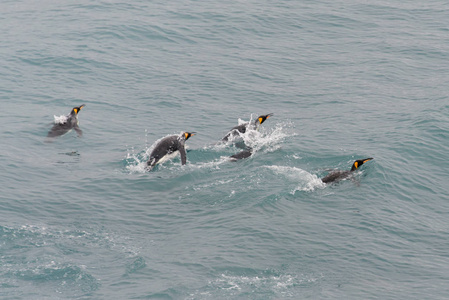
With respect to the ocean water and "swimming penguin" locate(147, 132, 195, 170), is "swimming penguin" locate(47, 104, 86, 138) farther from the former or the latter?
"swimming penguin" locate(147, 132, 195, 170)

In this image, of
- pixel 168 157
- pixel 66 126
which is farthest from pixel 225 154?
pixel 66 126

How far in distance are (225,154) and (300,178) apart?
3721 millimetres

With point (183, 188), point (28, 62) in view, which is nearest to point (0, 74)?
point (28, 62)

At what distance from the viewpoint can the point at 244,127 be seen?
2648 cm

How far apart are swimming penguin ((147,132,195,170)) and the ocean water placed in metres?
0.40

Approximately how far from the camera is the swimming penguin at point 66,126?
1037 inches

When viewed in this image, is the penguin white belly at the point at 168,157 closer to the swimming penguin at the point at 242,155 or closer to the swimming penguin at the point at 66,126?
the swimming penguin at the point at 242,155

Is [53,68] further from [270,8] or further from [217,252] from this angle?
[217,252]

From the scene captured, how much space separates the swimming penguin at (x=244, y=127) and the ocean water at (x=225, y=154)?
2.02 ft

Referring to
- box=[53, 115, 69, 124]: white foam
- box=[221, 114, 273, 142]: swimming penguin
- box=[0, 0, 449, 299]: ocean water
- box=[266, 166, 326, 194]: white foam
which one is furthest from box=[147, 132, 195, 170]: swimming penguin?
box=[53, 115, 69, 124]: white foam

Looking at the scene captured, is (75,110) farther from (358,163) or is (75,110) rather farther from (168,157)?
(358,163)

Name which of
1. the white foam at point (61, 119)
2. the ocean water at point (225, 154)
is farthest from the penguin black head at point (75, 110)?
the ocean water at point (225, 154)

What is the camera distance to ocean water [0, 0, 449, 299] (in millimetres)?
16562

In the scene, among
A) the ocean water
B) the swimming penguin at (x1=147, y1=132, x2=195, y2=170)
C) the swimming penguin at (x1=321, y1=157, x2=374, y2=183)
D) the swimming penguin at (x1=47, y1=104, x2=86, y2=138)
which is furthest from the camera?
the swimming penguin at (x1=47, y1=104, x2=86, y2=138)
